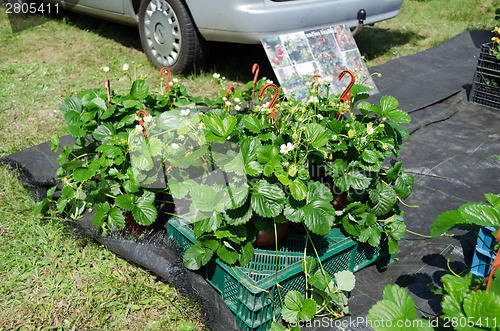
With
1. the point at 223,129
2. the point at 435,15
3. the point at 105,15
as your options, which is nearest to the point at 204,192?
the point at 223,129

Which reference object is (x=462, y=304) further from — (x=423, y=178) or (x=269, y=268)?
(x=423, y=178)

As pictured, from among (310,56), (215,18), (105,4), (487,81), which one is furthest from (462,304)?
(105,4)

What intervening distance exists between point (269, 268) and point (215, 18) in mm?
2382

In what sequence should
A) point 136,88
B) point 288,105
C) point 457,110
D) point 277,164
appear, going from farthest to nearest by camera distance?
point 457,110 → point 136,88 → point 288,105 → point 277,164

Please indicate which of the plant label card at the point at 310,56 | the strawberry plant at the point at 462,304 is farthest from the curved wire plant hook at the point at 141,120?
the plant label card at the point at 310,56

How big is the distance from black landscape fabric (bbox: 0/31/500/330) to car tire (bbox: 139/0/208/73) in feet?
→ 4.77

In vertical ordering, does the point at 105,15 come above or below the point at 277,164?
below

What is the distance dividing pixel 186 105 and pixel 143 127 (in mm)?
320

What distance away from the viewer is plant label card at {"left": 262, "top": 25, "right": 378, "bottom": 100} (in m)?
3.48

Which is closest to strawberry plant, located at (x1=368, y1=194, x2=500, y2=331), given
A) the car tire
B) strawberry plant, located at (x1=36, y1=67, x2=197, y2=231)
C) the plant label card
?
strawberry plant, located at (x1=36, y1=67, x2=197, y2=231)

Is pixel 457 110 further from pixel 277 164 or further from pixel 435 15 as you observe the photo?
pixel 435 15

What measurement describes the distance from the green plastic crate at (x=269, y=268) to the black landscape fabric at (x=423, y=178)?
0.20 feet

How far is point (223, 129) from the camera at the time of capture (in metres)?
1.67

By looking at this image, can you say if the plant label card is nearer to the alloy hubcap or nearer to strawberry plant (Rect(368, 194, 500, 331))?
the alloy hubcap
